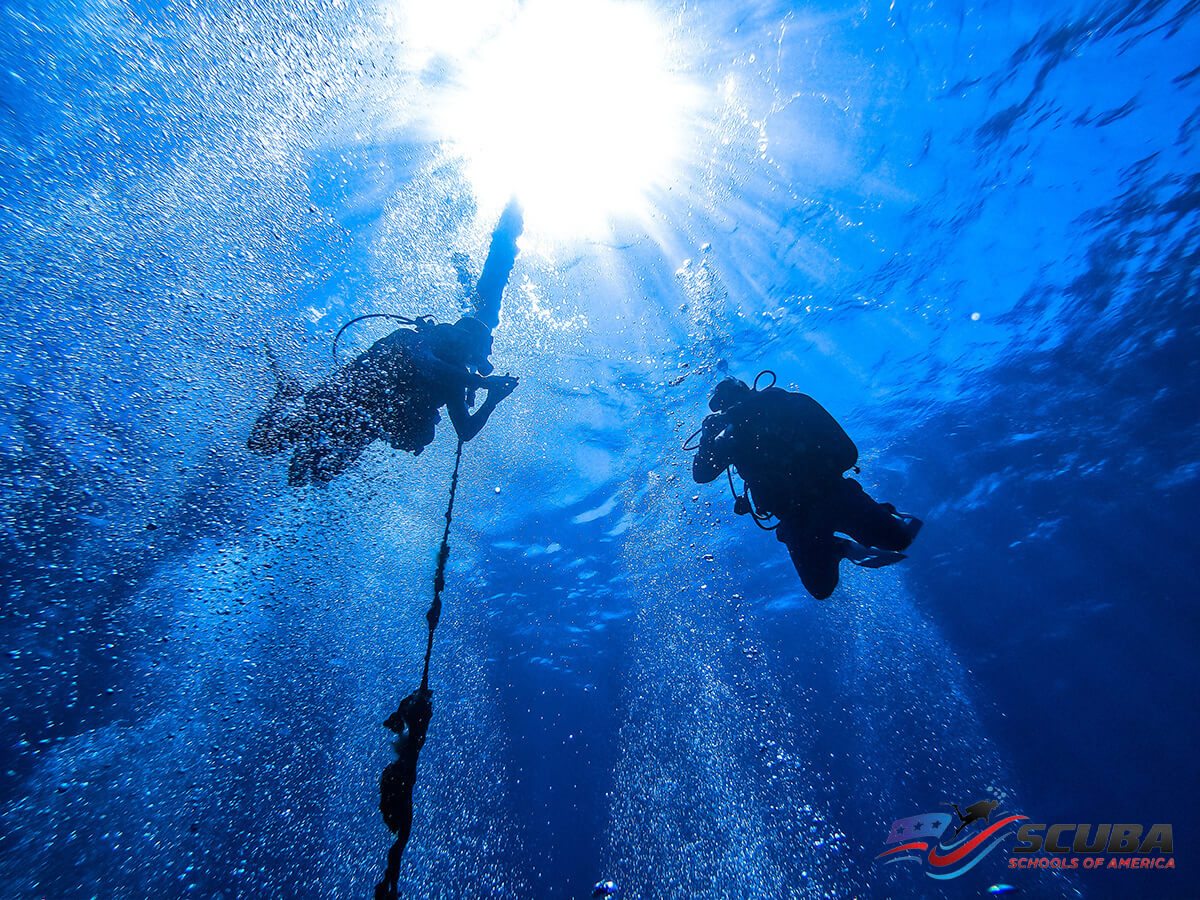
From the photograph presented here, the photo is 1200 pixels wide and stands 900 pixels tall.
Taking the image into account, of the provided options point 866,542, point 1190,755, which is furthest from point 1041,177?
point 1190,755

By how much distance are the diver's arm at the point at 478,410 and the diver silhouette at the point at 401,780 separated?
11.2 feet

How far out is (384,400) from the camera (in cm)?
602

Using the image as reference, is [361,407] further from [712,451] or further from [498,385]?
[712,451]

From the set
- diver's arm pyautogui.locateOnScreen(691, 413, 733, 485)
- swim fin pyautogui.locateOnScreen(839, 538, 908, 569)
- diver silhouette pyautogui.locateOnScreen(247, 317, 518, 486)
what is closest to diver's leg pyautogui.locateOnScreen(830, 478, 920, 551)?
swim fin pyautogui.locateOnScreen(839, 538, 908, 569)

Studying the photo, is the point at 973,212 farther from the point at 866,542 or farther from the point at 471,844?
the point at 471,844

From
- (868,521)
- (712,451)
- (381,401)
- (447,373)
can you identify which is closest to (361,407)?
(381,401)

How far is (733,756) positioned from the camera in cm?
2422

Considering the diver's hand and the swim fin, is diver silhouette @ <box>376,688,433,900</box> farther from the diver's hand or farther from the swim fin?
the swim fin

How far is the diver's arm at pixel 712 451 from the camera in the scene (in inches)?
204

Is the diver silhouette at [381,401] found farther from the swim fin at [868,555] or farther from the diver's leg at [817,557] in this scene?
the swim fin at [868,555]

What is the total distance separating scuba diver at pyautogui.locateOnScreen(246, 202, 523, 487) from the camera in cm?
548

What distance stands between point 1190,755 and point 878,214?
25.9m

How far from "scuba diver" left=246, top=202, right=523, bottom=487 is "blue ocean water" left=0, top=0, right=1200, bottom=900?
12.1 feet

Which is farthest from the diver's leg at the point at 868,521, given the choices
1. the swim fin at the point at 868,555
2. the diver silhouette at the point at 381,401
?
the diver silhouette at the point at 381,401
